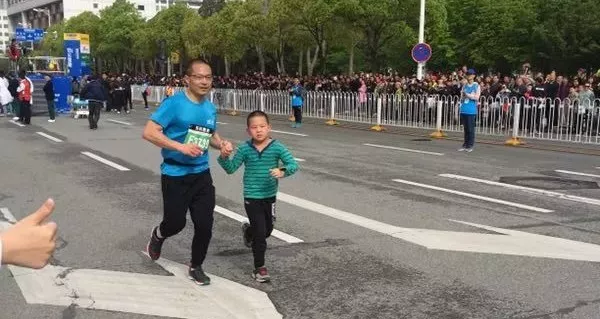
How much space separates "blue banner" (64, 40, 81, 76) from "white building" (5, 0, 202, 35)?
75.2 m

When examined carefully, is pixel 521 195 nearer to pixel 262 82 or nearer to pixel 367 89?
pixel 367 89

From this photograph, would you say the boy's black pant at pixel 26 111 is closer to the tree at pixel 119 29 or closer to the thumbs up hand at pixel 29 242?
the thumbs up hand at pixel 29 242

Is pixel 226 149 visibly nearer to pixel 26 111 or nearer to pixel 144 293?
pixel 144 293

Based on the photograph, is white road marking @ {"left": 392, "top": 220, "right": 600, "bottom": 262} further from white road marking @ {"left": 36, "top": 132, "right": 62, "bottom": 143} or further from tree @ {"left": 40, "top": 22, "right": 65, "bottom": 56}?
tree @ {"left": 40, "top": 22, "right": 65, "bottom": 56}

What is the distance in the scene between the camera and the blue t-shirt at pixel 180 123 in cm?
498

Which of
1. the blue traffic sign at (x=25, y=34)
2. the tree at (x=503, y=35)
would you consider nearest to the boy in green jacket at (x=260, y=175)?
the tree at (x=503, y=35)

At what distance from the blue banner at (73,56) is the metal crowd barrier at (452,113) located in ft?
44.3

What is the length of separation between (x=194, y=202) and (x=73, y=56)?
1304 inches

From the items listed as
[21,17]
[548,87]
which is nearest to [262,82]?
[548,87]

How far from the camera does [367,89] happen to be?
23.7 metres

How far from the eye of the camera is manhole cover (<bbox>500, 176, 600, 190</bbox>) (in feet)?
32.5

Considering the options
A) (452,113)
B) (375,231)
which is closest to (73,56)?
(452,113)

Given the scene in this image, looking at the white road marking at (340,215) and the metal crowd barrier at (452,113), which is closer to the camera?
the white road marking at (340,215)

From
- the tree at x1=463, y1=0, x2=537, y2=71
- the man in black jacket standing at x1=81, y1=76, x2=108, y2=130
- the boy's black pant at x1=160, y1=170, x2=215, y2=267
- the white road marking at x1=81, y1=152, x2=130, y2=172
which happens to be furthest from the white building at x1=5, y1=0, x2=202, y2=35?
the boy's black pant at x1=160, y1=170, x2=215, y2=267
